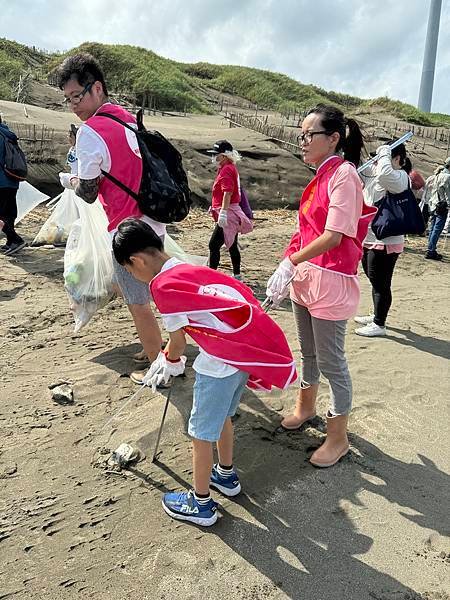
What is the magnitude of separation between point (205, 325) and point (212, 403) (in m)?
0.32

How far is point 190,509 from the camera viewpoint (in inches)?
93.0

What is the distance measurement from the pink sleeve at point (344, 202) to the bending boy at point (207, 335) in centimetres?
54

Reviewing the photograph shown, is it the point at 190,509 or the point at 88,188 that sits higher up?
the point at 88,188

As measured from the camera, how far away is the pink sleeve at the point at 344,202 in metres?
2.43

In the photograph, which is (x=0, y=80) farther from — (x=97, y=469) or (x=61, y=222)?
(x=97, y=469)

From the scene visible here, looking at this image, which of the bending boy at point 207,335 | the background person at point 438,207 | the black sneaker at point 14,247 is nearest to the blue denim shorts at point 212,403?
the bending boy at point 207,335

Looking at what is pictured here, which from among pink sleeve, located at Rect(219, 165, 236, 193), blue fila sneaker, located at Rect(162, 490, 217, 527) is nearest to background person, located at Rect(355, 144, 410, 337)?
pink sleeve, located at Rect(219, 165, 236, 193)

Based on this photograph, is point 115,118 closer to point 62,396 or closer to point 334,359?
point 62,396

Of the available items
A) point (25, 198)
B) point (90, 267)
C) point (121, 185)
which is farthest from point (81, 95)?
point (25, 198)

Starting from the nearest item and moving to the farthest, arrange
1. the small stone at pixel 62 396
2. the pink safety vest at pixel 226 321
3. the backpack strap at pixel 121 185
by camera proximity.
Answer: the pink safety vest at pixel 226 321
the backpack strap at pixel 121 185
the small stone at pixel 62 396

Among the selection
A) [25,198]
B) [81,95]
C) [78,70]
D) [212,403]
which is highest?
[78,70]

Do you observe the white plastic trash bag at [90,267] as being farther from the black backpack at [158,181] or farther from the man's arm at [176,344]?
the man's arm at [176,344]

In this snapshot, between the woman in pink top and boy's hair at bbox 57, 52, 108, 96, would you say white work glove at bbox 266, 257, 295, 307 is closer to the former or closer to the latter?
the woman in pink top

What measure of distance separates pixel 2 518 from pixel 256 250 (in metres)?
5.83
